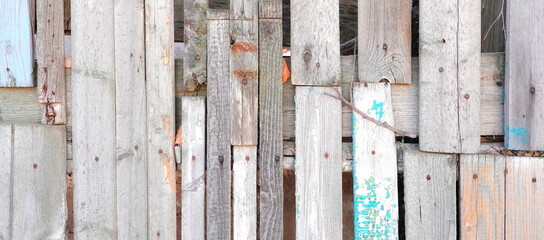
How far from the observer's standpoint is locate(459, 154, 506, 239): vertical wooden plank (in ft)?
7.47

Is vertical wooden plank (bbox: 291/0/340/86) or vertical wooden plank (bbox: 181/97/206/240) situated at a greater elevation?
vertical wooden plank (bbox: 291/0/340/86)

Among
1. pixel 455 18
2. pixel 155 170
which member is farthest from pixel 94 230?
pixel 455 18

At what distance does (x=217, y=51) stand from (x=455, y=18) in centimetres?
112

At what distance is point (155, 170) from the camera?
7.97 ft

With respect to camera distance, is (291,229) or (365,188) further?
(291,229)

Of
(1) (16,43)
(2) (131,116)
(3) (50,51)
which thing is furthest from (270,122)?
(1) (16,43)

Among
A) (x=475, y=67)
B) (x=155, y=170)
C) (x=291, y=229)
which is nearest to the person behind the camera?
(x=475, y=67)

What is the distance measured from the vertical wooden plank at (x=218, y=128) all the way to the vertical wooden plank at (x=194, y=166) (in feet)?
0.11

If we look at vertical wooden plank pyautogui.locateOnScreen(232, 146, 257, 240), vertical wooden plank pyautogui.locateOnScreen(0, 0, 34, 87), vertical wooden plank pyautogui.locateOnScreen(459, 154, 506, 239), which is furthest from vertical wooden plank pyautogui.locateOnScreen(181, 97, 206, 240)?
vertical wooden plank pyautogui.locateOnScreen(459, 154, 506, 239)

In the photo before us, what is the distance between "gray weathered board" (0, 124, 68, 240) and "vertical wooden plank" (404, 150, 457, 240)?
1735 mm

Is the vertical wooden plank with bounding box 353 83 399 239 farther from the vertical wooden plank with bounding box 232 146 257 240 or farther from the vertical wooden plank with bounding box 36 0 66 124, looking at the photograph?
the vertical wooden plank with bounding box 36 0 66 124

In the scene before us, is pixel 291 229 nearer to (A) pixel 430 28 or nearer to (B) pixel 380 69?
(B) pixel 380 69

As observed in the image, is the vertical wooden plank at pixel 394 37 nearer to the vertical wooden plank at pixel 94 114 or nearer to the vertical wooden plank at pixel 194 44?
the vertical wooden plank at pixel 194 44

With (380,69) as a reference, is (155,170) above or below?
below
